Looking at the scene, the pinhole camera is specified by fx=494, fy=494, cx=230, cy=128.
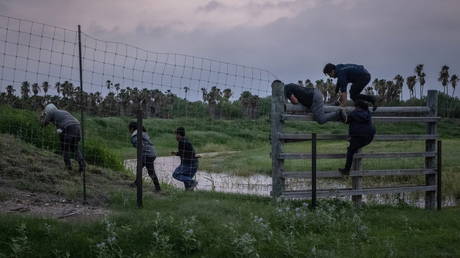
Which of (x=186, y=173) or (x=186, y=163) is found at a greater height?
(x=186, y=163)

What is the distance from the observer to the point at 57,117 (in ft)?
37.0

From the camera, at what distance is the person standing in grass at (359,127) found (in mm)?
9578

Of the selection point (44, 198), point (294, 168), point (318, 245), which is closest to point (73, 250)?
point (44, 198)

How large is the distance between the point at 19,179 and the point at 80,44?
9.26 ft

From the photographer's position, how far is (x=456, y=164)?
2172cm

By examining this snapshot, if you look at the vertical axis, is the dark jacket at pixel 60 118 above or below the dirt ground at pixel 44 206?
above

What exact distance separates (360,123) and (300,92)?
1317 millimetres

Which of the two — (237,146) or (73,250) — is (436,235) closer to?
(73,250)

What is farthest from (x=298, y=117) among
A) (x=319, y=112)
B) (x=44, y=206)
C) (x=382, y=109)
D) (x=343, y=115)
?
(x=44, y=206)

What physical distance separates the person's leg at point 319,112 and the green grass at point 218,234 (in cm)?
198

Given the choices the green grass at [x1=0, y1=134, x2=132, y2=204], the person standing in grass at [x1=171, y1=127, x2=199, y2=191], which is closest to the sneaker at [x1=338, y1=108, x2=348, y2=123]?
the person standing in grass at [x1=171, y1=127, x2=199, y2=191]

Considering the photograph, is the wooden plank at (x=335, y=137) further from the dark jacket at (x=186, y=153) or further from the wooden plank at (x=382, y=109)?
Result: the dark jacket at (x=186, y=153)

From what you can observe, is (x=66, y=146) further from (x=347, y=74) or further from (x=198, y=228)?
(x=347, y=74)

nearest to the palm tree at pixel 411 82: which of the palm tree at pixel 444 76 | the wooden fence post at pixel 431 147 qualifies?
the palm tree at pixel 444 76
